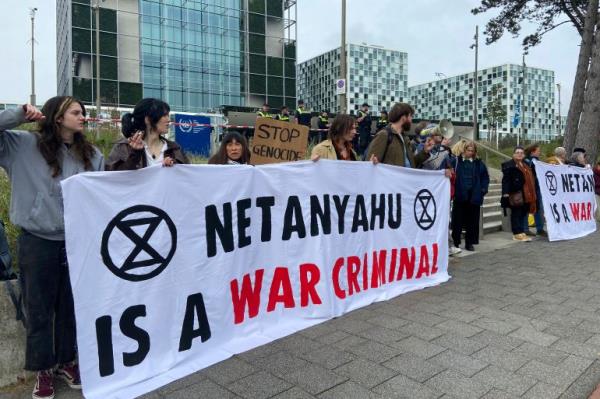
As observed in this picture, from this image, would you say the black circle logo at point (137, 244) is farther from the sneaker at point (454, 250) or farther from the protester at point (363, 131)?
the protester at point (363, 131)

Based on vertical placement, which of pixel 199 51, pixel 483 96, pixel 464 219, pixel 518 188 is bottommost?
pixel 464 219

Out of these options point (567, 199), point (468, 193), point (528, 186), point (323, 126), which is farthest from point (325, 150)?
point (323, 126)

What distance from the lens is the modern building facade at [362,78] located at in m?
110

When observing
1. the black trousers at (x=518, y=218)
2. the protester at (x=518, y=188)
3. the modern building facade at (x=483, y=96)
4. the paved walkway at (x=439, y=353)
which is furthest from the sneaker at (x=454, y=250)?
the modern building facade at (x=483, y=96)

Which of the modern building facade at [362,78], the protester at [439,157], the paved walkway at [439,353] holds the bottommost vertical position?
the paved walkway at [439,353]

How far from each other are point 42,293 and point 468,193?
602 cm

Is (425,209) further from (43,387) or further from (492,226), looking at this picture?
(492,226)

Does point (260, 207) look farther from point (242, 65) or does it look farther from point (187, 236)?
point (242, 65)

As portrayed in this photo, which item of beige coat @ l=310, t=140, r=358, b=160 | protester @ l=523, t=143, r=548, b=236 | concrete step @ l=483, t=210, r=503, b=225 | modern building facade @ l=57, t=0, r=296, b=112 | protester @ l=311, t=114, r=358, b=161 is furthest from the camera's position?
modern building facade @ l=57, t=0, r=296, b=112

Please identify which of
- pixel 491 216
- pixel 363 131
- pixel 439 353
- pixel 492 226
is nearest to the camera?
pixel 439 353

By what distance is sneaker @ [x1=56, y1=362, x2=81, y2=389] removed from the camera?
3094 millimetres

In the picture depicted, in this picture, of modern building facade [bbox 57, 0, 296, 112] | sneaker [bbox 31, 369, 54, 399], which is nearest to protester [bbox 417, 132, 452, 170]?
sneaker [bbox 31, 369, 54, 399]

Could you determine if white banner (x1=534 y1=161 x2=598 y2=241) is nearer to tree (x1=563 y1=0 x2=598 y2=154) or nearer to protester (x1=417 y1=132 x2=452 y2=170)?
protester (x1=417 y1=132 x2=452 y2=170)

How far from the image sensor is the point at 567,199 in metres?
9.23
